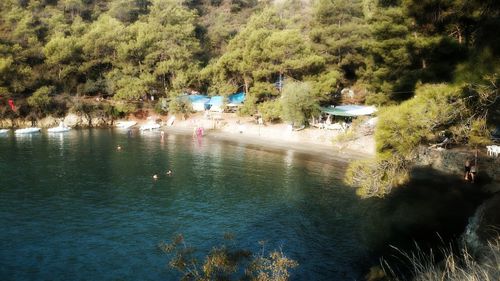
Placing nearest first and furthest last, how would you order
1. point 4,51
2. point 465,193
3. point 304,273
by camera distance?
1. point 304,273
2. point 465,193
3. point 4,51

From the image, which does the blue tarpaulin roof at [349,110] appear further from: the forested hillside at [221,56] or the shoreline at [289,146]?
the shoreline at [289,146]

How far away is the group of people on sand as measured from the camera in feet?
96.8

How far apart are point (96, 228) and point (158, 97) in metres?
58.0

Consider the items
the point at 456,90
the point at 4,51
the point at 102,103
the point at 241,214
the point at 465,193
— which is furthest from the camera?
the point at 102,103

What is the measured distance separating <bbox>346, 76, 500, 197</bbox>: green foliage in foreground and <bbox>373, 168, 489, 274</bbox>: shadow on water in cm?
408

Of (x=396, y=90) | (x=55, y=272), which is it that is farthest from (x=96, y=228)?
(x=396, y=90)

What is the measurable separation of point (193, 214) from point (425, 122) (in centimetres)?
1553

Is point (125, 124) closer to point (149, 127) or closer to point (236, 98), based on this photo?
point (149, 127)

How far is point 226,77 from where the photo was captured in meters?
68.1

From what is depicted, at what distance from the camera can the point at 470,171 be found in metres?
29.7

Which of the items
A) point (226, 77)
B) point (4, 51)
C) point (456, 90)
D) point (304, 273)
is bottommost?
point (304, 273)

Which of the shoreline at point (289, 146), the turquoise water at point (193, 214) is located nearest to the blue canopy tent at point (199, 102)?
the shoreline at point (289, 146)

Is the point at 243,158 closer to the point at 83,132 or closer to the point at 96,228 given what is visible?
the point at 96,228

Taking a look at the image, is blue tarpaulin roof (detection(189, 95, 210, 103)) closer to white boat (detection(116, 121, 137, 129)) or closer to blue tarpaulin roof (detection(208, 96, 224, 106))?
blue tarpaulin roof (detection(208, 96, 224, 106))
